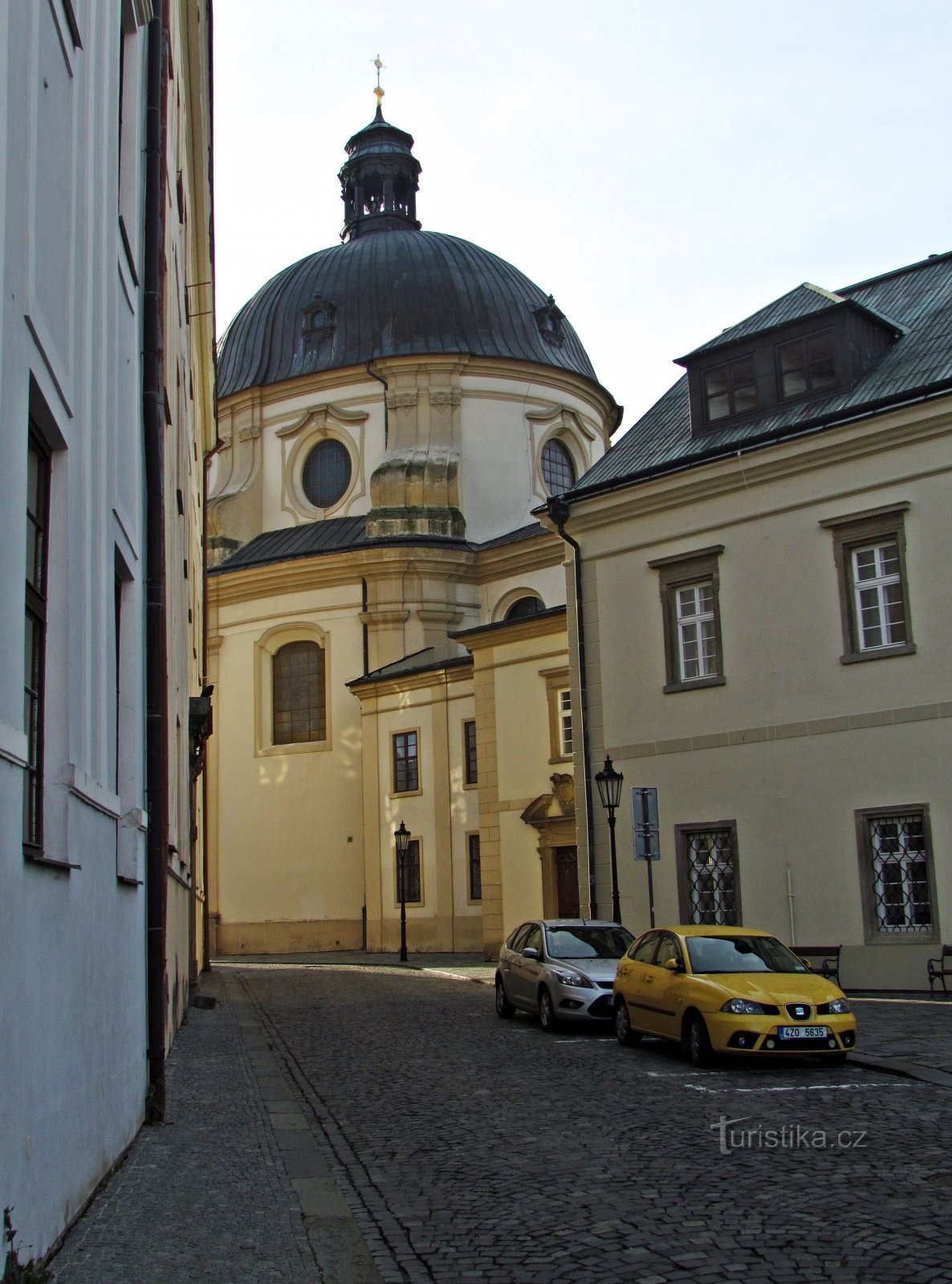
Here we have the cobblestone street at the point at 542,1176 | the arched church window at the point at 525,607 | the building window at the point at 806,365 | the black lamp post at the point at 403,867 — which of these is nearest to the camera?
the cobblestone street at the point at 542,1176

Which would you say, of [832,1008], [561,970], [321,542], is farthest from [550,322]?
[832,1008]

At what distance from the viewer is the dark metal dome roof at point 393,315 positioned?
4544 centimetres

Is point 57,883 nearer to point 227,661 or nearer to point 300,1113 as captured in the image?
point 300,1113

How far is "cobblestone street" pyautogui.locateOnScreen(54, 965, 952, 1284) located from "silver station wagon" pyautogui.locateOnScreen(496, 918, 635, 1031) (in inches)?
69.3

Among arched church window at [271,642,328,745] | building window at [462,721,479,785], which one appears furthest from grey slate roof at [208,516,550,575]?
building window at [462,721,479,785]

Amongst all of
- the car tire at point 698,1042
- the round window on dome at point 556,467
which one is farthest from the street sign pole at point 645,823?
the round window on dome at point 556,467

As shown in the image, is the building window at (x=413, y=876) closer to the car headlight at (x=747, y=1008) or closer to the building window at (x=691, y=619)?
the building window at (x=691, y=619)

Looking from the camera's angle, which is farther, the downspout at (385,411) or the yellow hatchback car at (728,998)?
the downspout at (385,411)

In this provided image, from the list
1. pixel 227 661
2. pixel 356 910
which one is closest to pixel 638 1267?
pixel 356 910

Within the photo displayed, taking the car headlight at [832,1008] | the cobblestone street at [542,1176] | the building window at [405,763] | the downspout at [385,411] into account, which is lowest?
the cobblestone street at [542,1176]

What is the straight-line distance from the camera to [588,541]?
82.0 feet

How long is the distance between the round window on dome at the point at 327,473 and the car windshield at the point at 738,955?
31960mm

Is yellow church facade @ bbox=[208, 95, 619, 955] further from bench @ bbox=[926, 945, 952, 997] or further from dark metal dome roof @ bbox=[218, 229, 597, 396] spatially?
bench @ bbox=[926, 945, 952, 997]

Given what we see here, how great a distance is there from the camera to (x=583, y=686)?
81.3 ft
